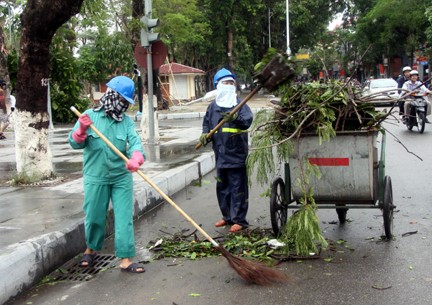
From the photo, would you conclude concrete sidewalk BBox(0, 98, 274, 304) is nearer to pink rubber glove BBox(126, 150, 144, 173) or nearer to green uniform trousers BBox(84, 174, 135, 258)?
green uniform trousers BBox(84, 174, 135, 258)

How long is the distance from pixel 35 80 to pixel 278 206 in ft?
13.9

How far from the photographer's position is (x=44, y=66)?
7254 mm

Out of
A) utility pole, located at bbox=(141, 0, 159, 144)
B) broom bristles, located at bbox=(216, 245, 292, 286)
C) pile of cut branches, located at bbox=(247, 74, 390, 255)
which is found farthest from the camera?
utility pole, located at bbox=(141, 0, 159, 144)

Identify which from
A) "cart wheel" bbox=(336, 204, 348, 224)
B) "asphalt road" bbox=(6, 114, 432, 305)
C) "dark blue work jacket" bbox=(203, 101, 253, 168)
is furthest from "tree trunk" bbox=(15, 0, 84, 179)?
"cart wheel" bbox=(336, 204, 348, 224)

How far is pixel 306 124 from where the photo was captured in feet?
15.1

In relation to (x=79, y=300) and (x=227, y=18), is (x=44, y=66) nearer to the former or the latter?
(x=79, y=300)

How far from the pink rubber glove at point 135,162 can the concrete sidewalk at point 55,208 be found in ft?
3.75

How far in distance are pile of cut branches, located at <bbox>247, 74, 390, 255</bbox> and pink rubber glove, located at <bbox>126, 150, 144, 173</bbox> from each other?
118cm

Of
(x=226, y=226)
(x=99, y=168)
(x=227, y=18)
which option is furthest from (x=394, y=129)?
(x=227, y=18)

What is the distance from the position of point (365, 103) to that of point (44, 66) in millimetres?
4730

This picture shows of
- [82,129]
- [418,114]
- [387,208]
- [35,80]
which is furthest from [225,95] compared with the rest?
[418,114]

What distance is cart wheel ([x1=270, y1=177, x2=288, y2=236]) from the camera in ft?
15.7

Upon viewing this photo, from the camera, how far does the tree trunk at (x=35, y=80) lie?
6891 millimetres

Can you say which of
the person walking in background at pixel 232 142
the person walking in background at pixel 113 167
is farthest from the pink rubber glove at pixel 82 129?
the person walking in background at pixel 232 142
